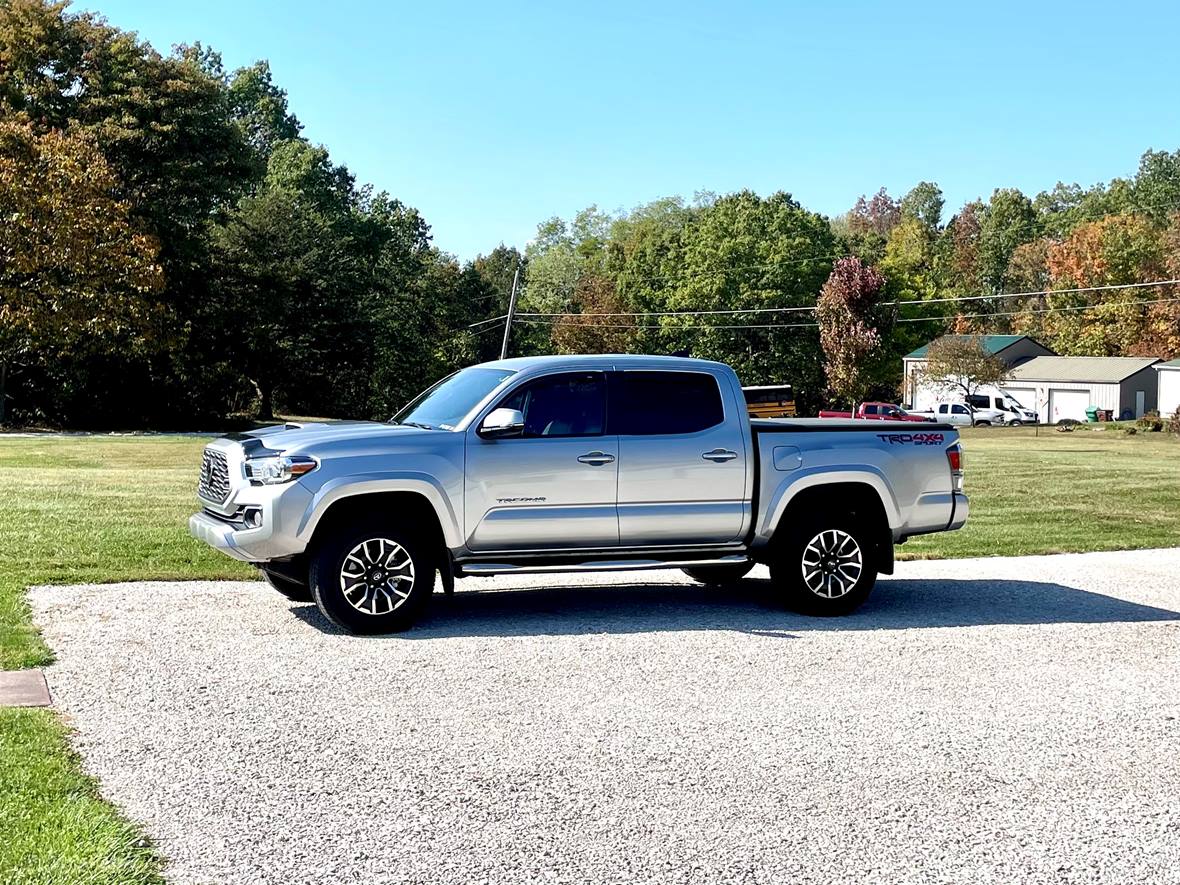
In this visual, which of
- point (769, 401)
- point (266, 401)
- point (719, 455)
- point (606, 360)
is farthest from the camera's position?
point (266, 401)

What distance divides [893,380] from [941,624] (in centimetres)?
8310

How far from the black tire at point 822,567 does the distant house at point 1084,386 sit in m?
69.7

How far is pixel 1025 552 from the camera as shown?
50.8 ft

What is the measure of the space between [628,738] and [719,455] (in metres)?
3.86

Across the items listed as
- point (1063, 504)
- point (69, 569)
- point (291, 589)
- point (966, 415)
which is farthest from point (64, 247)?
point (966, 415)

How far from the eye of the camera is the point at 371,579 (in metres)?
9.51

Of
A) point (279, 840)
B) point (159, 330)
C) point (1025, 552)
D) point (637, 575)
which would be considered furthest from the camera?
point (159, 330)

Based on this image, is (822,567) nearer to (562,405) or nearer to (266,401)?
(562,405)

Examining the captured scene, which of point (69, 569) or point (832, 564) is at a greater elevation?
point (832, 564)

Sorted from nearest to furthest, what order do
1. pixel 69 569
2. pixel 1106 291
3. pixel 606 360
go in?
pixel 606 360 < pixel 69 569 < pixel 1106 291

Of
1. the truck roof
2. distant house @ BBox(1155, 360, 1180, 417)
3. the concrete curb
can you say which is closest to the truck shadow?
the truck roof

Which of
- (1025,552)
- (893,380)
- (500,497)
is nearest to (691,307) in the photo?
(893,380)

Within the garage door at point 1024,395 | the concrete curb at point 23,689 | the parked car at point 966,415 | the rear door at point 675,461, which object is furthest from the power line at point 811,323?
the concrete curb at point 23,689

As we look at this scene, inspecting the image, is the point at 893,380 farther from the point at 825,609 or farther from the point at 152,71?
the point at 825,609
